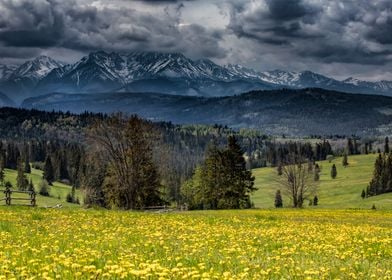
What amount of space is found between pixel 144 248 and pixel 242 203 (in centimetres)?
7942

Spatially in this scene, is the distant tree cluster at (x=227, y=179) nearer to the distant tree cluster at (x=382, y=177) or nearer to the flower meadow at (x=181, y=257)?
the flower meadow at (x=181, y=257)

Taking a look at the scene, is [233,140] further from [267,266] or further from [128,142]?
[267,266]

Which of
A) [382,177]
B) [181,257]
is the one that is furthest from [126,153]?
[382,177]

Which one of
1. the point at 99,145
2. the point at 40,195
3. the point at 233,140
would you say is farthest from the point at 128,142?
the point at 40,195

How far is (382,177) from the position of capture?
18488 cm

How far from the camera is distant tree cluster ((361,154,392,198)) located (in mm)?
182125

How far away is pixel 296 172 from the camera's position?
10331cm

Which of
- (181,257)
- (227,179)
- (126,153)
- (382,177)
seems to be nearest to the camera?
(181,257)

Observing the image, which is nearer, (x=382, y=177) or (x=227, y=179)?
(x=227, y=179)

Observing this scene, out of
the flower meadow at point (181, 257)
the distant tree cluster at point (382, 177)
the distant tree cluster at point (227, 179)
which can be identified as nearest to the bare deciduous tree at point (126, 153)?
the distant tree cluster at point (227, 179)

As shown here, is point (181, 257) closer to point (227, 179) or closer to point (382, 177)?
point (227, 179)

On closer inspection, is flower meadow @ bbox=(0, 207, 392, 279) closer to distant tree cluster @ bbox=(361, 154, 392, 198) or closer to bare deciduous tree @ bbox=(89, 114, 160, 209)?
bare deciduous tree @ bbox=(89, 114, 160, 209)

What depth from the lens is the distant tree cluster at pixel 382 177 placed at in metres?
182

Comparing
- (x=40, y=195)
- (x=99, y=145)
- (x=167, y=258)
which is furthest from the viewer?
(x=40, y=195)
